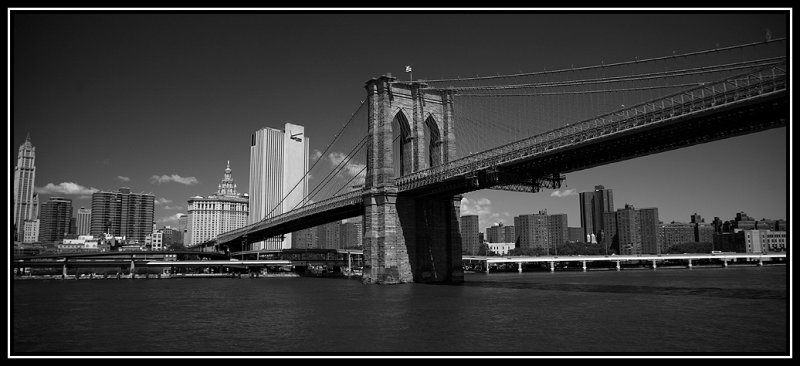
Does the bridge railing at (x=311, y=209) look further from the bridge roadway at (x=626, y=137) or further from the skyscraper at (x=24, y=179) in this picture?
the skyscraper at (x=24, y=179)

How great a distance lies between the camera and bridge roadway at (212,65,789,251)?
2970 centimetres

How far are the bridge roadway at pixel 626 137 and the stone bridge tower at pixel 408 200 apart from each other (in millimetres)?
2683

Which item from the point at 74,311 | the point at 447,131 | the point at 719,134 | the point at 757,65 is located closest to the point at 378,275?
the point at 447,131

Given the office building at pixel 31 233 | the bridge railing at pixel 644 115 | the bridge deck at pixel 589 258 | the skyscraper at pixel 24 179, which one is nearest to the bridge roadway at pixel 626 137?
the bridge railing at pixel 644 115

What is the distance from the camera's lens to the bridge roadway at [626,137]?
29703mm

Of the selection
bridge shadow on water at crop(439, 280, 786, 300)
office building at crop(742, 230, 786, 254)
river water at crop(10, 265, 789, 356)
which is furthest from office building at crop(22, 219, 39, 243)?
office building at crop(742, 230, 786, 254)

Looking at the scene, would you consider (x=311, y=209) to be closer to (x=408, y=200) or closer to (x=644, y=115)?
(x=408, y=200)

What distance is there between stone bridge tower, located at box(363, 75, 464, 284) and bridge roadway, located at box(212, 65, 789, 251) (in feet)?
8.80

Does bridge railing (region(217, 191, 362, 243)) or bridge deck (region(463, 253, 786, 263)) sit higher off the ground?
bridge railing (region(217, 191, 362, 243))

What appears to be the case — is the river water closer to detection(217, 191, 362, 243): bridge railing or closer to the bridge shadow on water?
the bridge shadow on water

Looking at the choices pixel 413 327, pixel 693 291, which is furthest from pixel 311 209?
pixel 413 327
